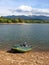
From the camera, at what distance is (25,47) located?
33.0m

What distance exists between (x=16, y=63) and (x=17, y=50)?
8.71 meters

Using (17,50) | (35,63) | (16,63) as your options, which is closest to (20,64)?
(16,63)

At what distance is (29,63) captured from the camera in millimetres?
23359

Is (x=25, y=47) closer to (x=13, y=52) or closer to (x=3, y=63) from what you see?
(x=13, y=52)

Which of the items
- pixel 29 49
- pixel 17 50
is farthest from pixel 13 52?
pixel 29 49

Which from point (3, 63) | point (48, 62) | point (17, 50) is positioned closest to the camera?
point (3, 63)

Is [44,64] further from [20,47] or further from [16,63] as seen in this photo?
[20,47]

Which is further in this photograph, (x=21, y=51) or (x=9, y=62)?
(x=21, y=51)

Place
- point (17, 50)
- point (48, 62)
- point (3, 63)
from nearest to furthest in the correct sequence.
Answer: point (3, 63) < point (48, 62) < point (17, 50)

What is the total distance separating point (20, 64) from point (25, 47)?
10404 mm

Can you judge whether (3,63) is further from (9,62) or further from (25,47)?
(25,47)

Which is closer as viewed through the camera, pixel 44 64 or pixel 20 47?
pixel 44 64

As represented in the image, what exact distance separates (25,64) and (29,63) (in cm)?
77

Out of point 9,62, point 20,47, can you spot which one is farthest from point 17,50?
point 9,62
